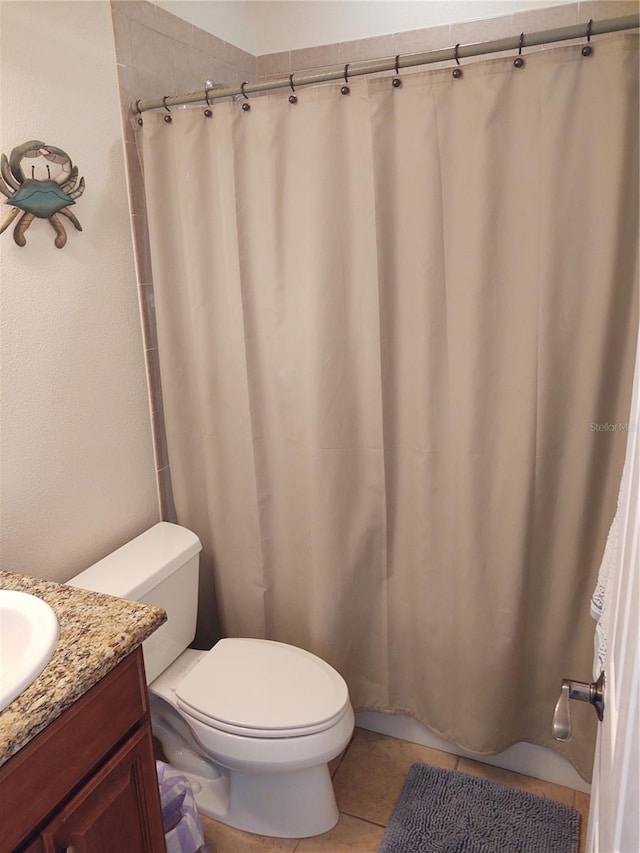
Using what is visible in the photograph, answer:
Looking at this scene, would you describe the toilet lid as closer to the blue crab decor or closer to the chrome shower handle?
the chrome shower handle

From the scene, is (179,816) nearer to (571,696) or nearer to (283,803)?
(283,803)

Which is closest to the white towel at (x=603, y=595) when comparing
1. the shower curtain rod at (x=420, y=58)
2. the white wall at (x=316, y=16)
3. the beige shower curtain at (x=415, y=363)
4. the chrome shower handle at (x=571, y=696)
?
the chrome shower handle at (x=571, y=696)

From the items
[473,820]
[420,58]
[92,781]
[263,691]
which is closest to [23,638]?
[92,781]

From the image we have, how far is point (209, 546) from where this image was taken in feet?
6.77

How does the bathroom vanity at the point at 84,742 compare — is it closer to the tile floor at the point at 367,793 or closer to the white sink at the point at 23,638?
the white sink at the point at 23,638

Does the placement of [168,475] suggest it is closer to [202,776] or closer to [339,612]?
[339,612]

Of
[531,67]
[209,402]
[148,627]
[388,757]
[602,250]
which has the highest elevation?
[531,67]

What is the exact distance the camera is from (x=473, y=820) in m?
1.72

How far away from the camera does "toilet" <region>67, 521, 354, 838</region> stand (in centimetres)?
154

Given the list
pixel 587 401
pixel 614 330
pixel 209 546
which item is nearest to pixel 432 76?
pixel 614 330

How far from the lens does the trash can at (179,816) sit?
1.55 m

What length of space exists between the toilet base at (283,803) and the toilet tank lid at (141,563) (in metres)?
0.57

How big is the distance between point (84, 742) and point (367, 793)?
1.09 metres

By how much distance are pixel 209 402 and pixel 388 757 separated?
1.22 metres
